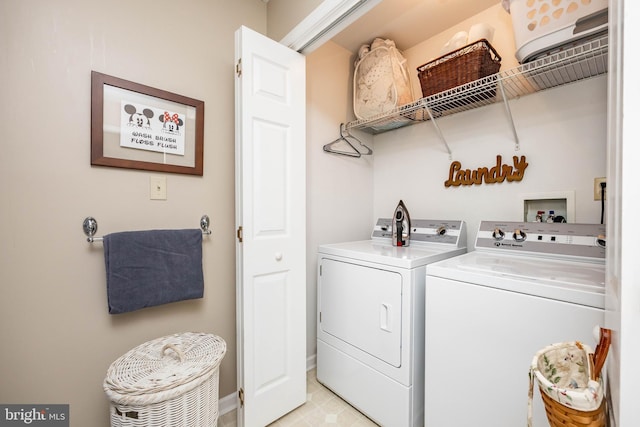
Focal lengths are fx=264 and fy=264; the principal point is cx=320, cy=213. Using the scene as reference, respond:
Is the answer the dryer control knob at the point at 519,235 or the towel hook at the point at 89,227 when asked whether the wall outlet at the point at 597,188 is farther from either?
the towel hook at the point at 89,227

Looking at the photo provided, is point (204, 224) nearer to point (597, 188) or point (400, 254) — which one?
point (400, 254)

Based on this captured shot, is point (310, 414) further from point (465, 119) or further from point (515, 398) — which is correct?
point (465, 119)

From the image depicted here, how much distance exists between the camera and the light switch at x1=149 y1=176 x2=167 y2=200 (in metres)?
1.38

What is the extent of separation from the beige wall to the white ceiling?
1.15 meters

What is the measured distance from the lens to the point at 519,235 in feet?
4.91

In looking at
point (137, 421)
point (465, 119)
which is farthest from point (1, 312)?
point (465, 119)

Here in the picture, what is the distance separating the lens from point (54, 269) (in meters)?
1.15

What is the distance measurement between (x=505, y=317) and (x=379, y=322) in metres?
0.62

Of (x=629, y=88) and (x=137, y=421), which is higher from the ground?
(x=629, y=88)

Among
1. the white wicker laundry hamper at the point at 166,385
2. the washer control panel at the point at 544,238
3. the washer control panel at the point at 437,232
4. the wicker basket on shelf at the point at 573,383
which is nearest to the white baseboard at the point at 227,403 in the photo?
the white wicker laundry hamper at the point at 166,385

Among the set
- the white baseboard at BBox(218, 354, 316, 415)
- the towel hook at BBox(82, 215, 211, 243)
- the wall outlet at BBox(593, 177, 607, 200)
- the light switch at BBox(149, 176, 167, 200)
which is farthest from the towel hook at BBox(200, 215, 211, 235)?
the wall outlet at BBox(593, 177, 607, 200)

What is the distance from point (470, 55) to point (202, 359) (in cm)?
208

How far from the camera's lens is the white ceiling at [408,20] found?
5.77 ft

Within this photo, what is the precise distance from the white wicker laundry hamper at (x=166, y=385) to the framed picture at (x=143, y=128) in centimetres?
90
